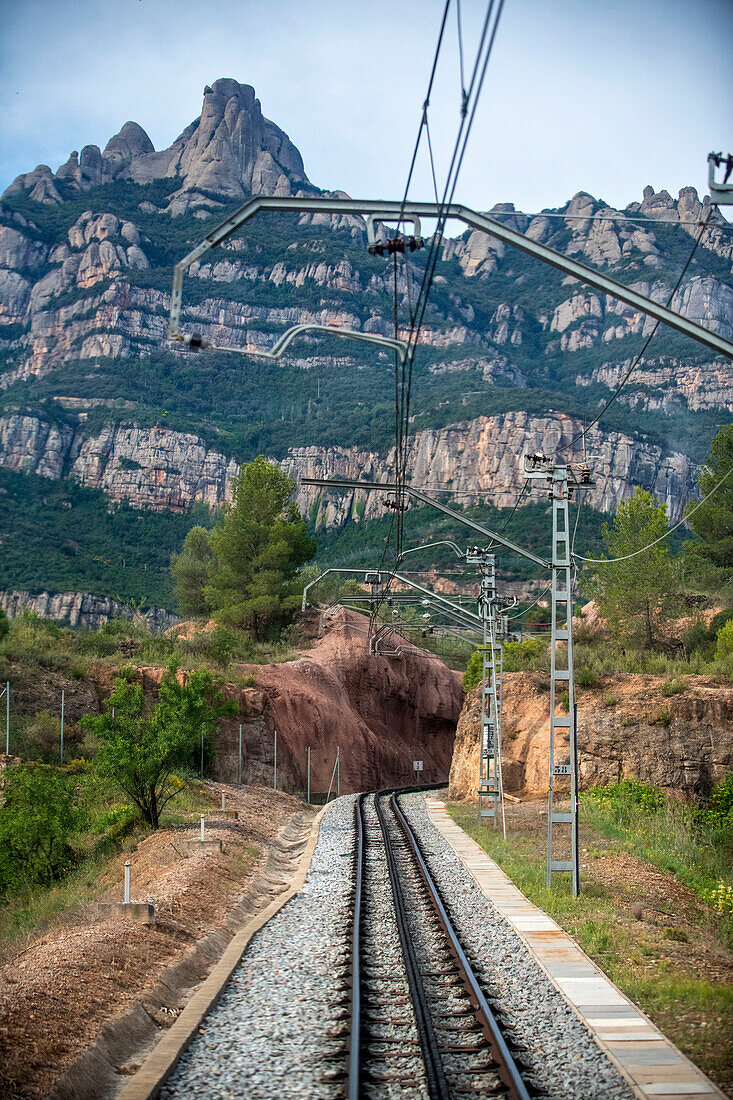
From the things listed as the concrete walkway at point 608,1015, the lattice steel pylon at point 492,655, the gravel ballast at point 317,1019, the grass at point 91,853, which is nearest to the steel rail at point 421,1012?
the gravel ballast at point 317,1019

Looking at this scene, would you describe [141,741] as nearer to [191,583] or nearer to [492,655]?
[492,655]

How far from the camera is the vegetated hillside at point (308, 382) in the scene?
5374 inches

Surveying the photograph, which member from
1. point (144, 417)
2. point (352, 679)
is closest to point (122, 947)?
point (352, 679)

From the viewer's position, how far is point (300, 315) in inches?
7594

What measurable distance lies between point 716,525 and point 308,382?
125m

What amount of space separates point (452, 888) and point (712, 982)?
745 centimetres

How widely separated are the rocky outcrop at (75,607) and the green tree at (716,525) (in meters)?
62.3

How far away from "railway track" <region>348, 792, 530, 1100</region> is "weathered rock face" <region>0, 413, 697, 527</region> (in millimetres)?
113638

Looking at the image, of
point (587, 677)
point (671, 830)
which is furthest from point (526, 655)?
point (671, 830)

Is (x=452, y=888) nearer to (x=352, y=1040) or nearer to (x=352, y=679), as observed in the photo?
(x=352, y=1040)

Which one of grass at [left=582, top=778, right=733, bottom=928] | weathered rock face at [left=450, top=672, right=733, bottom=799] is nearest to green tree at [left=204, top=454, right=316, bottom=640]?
weathered rock face at [left=450, top=672, right=733, bottom=799]

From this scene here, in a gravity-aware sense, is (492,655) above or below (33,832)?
above

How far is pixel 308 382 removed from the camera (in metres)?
170

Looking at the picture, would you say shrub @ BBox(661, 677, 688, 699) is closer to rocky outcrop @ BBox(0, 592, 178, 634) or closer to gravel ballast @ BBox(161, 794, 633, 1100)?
gravel ballast @ BBox(161, 794, 633, 1100)
